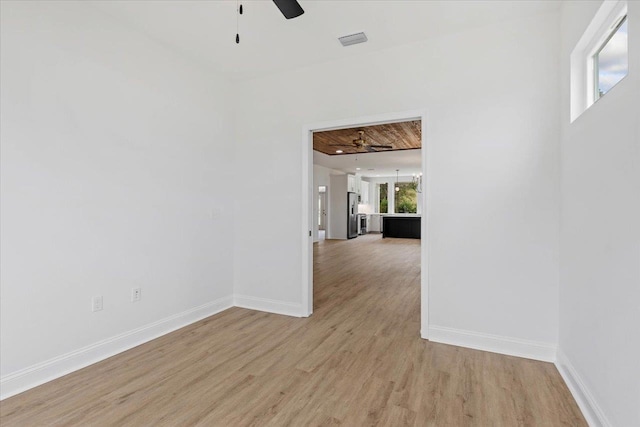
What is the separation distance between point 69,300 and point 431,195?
311cm

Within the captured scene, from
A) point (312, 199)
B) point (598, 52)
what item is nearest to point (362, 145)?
point (312, 199)

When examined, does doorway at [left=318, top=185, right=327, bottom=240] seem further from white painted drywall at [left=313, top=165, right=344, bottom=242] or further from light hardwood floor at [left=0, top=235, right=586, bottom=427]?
light hardwood floor at [left=0, top=235, right=586, bottom=427]

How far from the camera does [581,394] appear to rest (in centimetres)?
190

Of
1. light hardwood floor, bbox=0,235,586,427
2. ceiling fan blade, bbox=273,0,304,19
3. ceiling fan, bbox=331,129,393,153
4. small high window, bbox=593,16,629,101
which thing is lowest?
light hardwood floor, bbox=0,235,586,427

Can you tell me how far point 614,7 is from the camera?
171cm

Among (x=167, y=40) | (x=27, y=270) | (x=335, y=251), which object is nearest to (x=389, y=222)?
(x=335, y=251)

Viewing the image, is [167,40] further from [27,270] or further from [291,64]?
[27,270]

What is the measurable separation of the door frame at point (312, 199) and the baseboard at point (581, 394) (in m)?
1.01

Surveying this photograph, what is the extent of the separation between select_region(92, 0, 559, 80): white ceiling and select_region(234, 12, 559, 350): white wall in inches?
6.7

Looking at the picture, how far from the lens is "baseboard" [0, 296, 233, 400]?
2.05m

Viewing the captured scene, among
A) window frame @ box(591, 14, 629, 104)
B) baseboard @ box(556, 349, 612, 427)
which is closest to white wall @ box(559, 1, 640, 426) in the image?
→ baseboard @ box(556, 349, 612, 427)

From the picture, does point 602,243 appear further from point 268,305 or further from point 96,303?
point 96,303

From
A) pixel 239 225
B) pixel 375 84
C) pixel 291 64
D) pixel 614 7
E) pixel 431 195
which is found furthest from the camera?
pixel 239 225

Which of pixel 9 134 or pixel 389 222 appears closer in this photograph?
pixel 9 134
